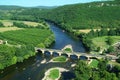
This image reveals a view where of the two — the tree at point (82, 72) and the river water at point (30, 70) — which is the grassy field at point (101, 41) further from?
the tree at point (82, 72)

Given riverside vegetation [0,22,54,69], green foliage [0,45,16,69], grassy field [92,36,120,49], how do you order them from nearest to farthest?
1. green foliage [0,45,16,69]
2. riverside vegetation [0,22,54,69]
3. grassy field [92,36,120,49]

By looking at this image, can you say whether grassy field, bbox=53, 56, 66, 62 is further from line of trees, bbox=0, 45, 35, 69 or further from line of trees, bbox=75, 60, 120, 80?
line of trees, bbox=75, 60, 120, 80

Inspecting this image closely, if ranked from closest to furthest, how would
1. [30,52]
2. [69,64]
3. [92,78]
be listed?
[92,78]
[69,64]
[30,52]

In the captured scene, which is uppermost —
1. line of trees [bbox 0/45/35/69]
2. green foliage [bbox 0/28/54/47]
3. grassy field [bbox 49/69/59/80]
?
line of trees [bbox 0/45/35/69]

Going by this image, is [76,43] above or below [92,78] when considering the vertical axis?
below

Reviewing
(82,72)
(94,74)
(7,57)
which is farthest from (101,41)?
(94,74)

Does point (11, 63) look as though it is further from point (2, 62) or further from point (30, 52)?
point (30, 52)

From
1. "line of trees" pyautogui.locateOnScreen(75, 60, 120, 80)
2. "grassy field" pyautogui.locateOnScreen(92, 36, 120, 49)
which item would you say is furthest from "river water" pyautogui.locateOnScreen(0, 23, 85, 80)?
"grassy field" pyautogui.locateOnScreen(92, 36, 120, 49)

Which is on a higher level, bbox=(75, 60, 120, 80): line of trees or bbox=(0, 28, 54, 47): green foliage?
bbox=(75, 60, 120, 80): line of trees

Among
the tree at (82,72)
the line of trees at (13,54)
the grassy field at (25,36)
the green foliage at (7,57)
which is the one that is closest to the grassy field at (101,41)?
the grassy field at (25,36)

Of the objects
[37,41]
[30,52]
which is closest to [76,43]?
[37,41]

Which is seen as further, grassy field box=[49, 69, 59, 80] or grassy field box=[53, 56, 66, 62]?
grassy field box=[53, 56, 66, 62]
